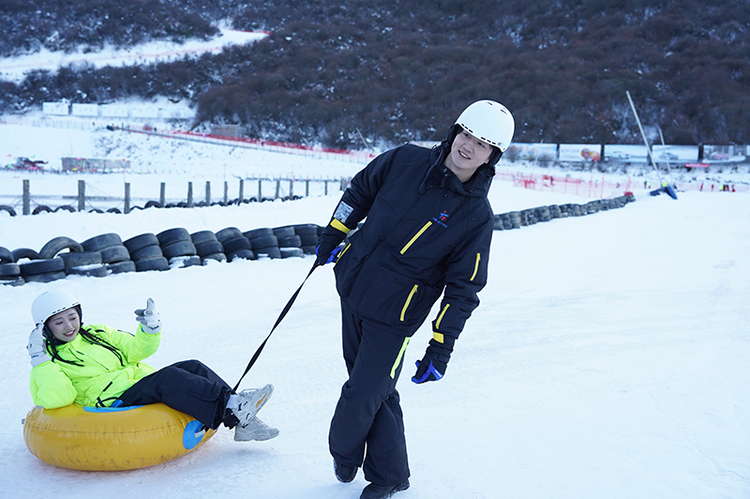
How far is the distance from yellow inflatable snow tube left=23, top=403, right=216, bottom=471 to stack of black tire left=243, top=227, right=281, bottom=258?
520 cm

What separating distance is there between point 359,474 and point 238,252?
5210 millimetres

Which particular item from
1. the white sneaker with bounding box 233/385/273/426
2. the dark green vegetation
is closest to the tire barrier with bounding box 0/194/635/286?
the white sneaker with bounding box 233/385/273/426

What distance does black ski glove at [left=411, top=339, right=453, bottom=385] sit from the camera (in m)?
2.08

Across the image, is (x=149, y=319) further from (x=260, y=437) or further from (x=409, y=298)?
(x=409, y=298)

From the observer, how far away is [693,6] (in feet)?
203

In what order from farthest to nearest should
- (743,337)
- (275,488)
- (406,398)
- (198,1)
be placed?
(198,1)
(743,337)
(406,398)
(275,488)

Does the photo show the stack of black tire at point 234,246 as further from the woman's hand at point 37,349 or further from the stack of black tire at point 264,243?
the woman's hand at point 37,349

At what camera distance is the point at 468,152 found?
6.95 ft

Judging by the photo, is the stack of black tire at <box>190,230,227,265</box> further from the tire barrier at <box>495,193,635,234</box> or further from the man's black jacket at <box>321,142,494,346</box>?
the tire barrier at <box>495,193,635,234</box>

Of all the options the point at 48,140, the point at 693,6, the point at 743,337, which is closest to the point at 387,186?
the point at 743,337

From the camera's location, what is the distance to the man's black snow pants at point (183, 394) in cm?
247

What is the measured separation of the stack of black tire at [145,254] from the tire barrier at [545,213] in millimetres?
6665

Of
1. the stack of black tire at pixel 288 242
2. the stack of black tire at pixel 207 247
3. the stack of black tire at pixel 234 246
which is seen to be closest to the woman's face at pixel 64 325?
the stack of black tire at pixel 207 247

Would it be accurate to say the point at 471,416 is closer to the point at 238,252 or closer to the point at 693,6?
the point at 238,252
